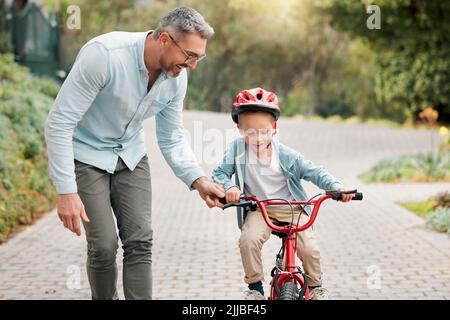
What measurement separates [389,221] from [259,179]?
5.15 metres

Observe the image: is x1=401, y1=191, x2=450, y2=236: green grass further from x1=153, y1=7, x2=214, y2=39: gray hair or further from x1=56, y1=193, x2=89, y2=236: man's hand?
x1=56, y1=193, x2=89, y2=236: man's hand

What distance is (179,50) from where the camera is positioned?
3.74m

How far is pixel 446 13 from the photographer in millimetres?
19906

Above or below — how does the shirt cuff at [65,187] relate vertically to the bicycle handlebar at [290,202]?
above

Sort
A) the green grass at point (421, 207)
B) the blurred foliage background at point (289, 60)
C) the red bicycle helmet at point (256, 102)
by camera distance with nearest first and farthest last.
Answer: the red bicycle helmet at point (256, 102) → the green grass at point (421, 207) → the blurred foliage background at point (289, 60)

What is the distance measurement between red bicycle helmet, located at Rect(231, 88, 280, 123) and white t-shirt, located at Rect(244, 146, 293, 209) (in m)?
0.27

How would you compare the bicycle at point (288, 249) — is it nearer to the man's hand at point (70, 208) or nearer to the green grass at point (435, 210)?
the man's hand at point (70, 208)

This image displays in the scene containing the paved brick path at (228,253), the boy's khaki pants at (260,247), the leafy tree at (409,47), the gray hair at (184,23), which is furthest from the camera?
the leafy tree at (409,47)

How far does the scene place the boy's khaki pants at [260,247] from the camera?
4070mm

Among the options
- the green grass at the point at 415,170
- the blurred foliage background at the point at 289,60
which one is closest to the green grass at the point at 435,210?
the green grass at the point at 415,170

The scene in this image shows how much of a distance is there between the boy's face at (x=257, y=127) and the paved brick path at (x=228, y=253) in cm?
197

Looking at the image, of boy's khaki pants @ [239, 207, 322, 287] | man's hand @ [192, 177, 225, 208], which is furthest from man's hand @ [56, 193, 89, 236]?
boy's khaki pants @ [239, 207, 322, 287]

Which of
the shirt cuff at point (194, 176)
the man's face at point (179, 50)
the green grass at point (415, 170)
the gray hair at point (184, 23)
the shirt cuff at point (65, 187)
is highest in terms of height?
the gray hair at point (184, 23)
